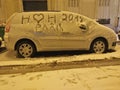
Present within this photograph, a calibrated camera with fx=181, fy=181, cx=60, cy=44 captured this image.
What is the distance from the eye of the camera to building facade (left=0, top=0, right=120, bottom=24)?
11.7 m

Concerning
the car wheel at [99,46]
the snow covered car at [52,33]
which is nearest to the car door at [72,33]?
the snow covered car at [52,33]

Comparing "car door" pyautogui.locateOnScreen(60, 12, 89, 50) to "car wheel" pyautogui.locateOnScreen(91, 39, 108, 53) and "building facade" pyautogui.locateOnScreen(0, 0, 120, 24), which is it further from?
"building facade" pyautogui.locateOnScreen(0, 0, 120, 24)

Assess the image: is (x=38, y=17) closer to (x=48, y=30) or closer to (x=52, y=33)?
(x=48, y=30)

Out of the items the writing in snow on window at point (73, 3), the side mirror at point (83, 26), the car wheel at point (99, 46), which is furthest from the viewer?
the writing in snow on window at point (73, 3)

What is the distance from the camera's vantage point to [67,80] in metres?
4.42

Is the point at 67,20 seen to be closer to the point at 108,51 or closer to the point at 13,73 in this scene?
the point at 108,51

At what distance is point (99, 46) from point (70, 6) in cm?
594

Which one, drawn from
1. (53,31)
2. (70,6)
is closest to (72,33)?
(53,31)

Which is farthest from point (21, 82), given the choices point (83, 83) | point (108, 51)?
point (108, 51)

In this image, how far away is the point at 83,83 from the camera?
421 centimetres

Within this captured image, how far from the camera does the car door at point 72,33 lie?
6.71 m

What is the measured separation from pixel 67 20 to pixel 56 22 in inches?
16.7

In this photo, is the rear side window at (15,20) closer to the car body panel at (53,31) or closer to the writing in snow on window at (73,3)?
the car body panel at (53,31)

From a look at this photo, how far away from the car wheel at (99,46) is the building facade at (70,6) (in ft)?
18.8
